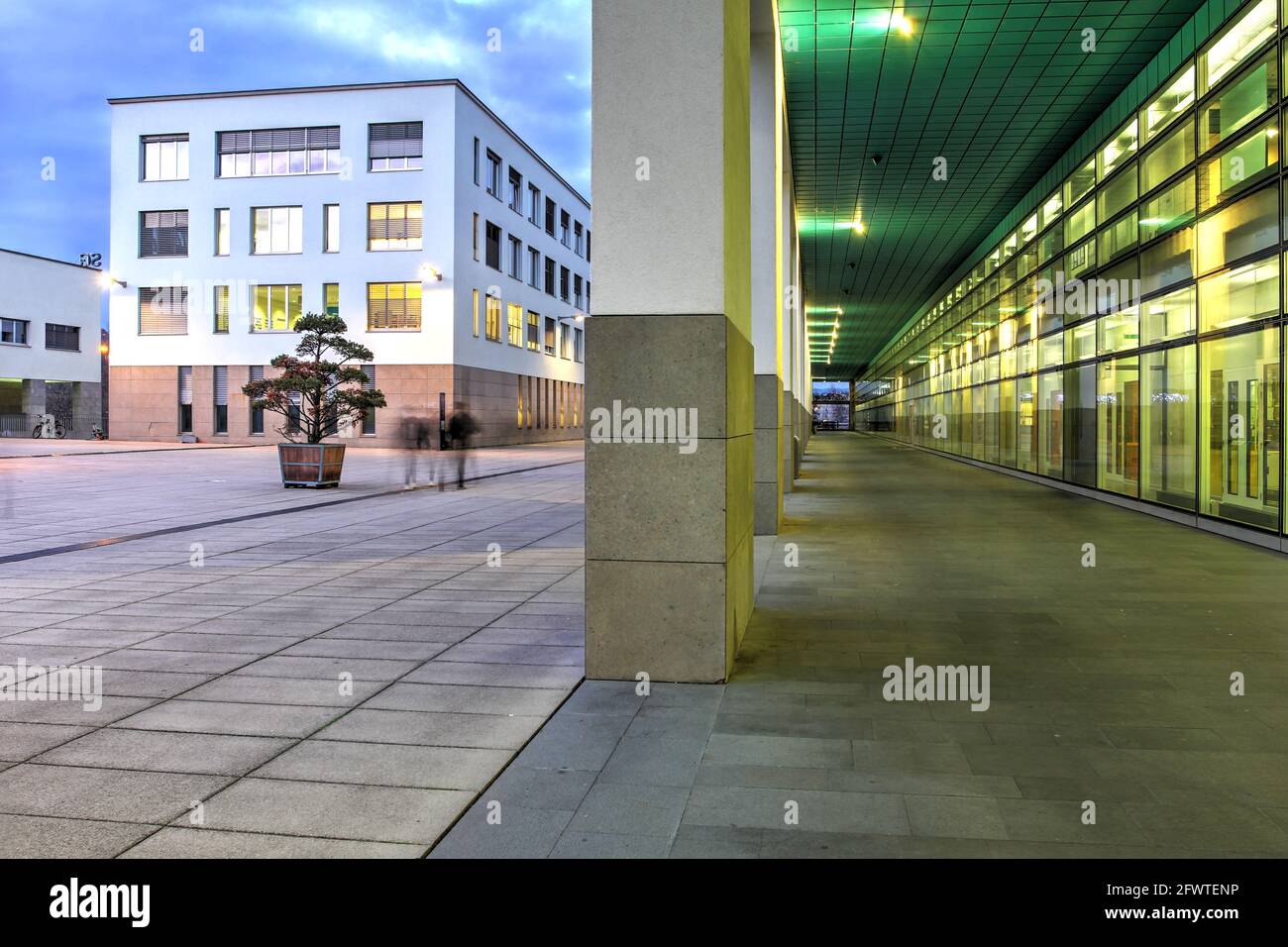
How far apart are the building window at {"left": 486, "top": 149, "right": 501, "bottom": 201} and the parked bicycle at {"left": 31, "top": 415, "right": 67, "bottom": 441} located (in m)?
24.8

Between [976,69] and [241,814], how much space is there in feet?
52.1

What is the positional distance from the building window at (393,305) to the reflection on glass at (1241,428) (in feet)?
105

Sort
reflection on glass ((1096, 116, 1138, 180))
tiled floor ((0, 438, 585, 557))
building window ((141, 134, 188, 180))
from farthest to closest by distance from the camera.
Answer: building window ((141, 134, 188, 180)) → reflection on glass ((1096, 116, 1138, 180)) → tiled floor ((0, 438, 585, 557))

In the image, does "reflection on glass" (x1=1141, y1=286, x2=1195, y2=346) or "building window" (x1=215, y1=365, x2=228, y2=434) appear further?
"building window" (x1=215, y1=365, x2=228, y2=434)

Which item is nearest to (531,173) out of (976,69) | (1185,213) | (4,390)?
(4,390)

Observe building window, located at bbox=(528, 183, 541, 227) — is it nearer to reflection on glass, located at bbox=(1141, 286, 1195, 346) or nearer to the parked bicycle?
the parked bicycle

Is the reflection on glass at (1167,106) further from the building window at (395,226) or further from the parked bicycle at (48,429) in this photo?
the parked bicycle at (48,429)

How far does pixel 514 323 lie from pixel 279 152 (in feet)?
42.7

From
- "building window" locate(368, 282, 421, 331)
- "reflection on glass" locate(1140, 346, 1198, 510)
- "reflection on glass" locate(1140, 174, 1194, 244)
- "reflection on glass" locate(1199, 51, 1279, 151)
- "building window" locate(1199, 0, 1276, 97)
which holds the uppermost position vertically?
"building window" locate(368, 282, 421, 331)

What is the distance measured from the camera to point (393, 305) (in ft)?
131

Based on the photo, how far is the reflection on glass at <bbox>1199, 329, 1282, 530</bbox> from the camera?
11047mm

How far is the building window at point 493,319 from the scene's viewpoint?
4388 centimetres

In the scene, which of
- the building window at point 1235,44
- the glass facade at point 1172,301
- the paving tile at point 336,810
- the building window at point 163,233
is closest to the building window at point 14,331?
the building window at point 163,233

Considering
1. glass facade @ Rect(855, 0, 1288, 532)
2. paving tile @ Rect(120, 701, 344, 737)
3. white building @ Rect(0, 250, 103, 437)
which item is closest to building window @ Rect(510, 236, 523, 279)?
white building @ Rect(0, 250, 103, 437)
